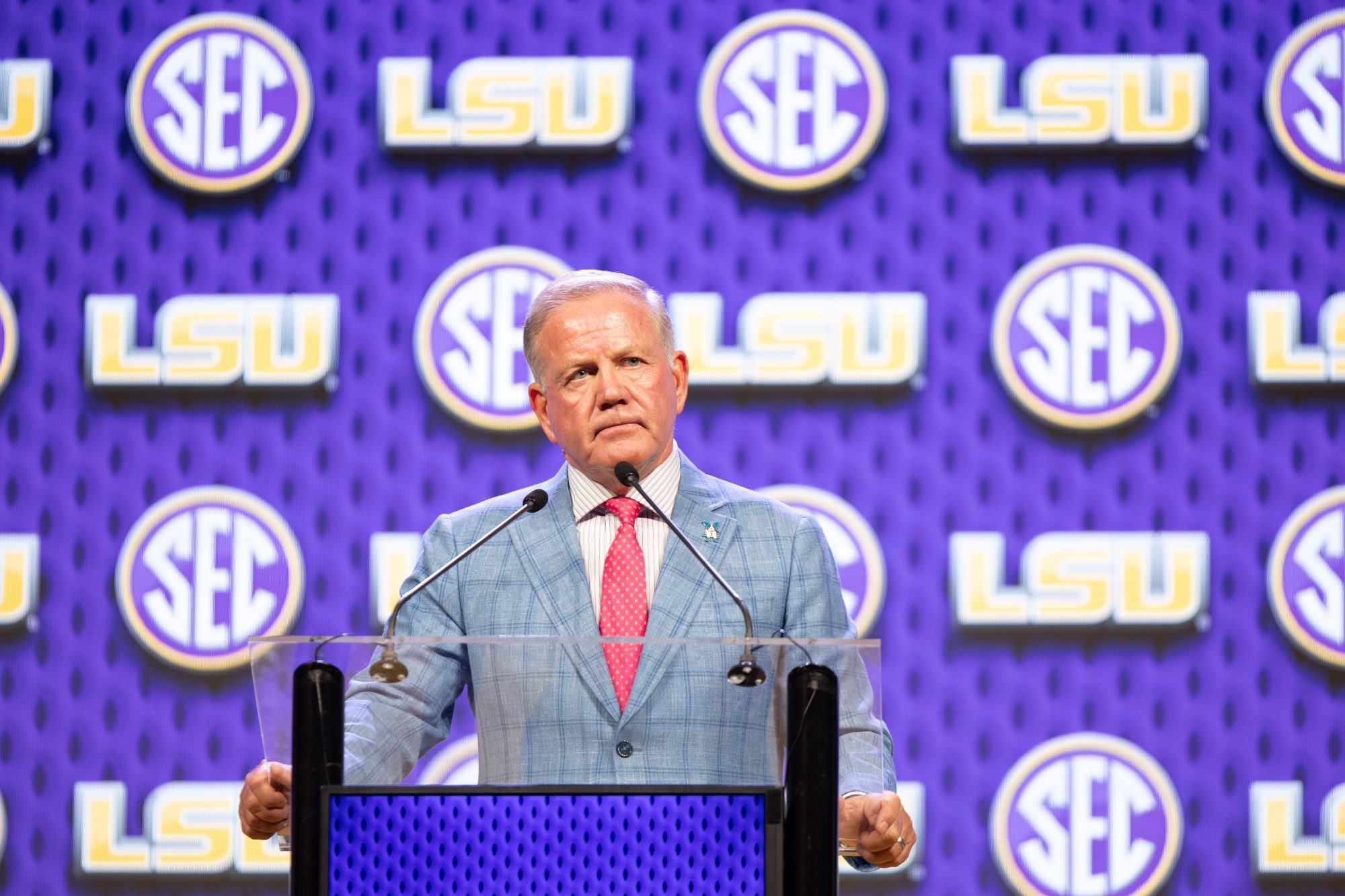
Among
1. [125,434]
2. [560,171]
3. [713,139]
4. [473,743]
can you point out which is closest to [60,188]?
[125,434]

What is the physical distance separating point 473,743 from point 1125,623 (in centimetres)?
201

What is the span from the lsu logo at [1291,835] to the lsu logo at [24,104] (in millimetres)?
Answer: 3048

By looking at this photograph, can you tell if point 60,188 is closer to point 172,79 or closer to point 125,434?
point 172,79

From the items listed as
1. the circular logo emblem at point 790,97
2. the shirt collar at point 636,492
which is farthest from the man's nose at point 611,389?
the circular logo emblem at point 790,97

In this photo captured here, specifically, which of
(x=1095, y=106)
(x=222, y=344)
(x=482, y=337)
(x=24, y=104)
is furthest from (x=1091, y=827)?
(x=24, y=104)

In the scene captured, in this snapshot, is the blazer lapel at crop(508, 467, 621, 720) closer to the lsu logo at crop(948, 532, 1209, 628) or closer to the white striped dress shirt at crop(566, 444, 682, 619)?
the white striped dress shirt at crop(566, 444, 682, 619)

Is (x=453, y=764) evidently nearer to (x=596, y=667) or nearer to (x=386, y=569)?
(x=596, y=667)

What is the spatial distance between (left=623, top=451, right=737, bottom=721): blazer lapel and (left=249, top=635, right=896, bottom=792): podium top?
0.05 meters

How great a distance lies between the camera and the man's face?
1.91m

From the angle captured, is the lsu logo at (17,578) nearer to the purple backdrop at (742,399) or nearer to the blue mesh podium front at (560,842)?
the purple backdrop at (742,399)

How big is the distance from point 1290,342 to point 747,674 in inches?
90.4

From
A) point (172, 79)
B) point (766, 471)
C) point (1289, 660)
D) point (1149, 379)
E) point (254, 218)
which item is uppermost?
point (172, 79)

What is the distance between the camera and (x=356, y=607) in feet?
10.5

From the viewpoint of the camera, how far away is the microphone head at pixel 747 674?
4.35ft
